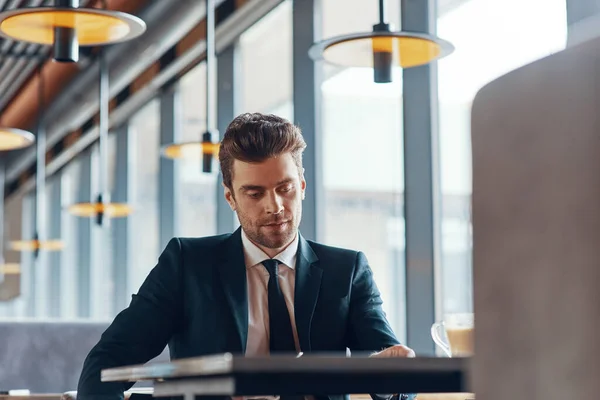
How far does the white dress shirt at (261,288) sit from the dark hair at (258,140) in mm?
183

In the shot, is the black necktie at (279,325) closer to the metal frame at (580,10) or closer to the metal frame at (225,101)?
the metal frame at (580,10)

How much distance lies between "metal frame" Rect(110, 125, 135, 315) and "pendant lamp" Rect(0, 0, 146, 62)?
7.08 meters

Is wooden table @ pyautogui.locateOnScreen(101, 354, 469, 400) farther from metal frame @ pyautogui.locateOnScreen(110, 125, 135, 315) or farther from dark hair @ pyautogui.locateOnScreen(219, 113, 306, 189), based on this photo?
metal frame @ pyautogui.locateOnScreen(110, 125, 135, 315)

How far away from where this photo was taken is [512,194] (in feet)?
3.46

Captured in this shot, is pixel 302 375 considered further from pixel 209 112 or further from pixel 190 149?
pixel 190 149

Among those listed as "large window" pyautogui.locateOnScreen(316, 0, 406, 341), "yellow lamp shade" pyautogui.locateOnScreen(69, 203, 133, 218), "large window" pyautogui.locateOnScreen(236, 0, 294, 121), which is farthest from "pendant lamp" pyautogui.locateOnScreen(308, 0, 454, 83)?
"yellow lamp shade" pyautogui.locateOnScreen(69, 203, 133, 218)

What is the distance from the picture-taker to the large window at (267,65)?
22.4ft

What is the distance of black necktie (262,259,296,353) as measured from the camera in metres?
2.18

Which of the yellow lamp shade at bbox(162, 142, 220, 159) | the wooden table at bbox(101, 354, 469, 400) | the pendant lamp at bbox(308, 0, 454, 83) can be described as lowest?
the wooden table at bbox(101, 354, 469, 400)

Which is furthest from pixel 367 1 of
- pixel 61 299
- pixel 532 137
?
pixel 61 299

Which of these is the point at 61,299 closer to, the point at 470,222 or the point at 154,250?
the point at 154,250

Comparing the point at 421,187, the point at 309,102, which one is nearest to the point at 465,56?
the point at 421,187

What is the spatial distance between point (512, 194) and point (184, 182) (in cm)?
838

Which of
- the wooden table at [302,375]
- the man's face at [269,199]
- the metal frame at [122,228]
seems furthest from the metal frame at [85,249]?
the wooden table at [302,375]
